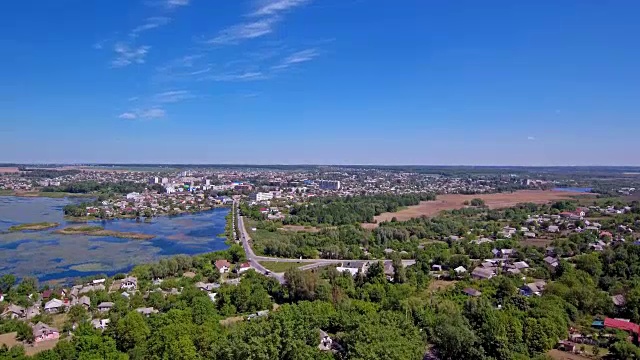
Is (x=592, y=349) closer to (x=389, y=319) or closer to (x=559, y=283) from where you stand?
(x=559, y=283)

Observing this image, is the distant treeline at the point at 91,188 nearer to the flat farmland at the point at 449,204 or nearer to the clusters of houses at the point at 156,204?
the clusters of houses at the point at 156,204

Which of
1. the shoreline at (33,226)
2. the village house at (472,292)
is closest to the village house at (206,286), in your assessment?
the village house at (472,292)

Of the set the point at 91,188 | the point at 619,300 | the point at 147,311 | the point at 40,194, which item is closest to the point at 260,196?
the point at 91,188

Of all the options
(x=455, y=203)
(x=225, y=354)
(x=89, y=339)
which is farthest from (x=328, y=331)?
(x=455, y=203)

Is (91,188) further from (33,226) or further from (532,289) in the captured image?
(532,289)

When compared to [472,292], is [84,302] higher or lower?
lower

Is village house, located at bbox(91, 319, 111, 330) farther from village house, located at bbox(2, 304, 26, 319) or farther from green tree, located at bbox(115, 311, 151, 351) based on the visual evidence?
village house, located at bbox(2, 304, 26, 319)

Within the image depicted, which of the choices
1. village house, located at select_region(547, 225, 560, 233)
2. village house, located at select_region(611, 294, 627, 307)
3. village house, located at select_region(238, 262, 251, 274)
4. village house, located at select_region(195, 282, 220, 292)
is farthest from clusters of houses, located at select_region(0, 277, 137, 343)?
village house, located at select_region(547, 225, 560, 233)
